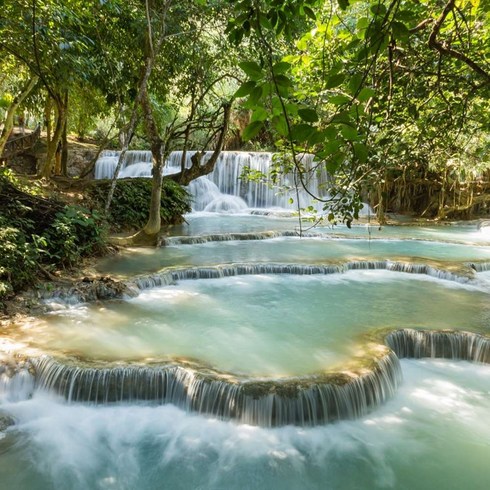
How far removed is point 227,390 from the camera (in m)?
4.18

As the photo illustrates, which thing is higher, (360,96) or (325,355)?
(360,96)

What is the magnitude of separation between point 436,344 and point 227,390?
2.82m

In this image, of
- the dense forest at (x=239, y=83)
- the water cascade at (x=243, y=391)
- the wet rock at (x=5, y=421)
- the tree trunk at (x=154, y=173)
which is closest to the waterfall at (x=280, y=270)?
the water cascade at (x=243, y=391)

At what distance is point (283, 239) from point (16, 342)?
8090mm

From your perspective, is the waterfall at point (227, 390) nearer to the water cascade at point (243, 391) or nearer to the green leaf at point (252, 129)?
the water cascade at point (243, 391)

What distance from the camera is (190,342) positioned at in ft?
17.5

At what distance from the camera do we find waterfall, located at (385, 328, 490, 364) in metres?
5.46

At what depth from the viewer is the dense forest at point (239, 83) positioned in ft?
5.46

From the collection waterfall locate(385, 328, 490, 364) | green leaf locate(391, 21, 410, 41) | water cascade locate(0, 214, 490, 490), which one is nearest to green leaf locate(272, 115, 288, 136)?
green leaf locate(391, 21, 410, 41)

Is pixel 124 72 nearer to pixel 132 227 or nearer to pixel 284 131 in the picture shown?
pixel 132 227

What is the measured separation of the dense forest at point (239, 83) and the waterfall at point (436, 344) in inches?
84.4

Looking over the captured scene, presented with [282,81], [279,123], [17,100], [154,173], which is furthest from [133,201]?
[282,81]

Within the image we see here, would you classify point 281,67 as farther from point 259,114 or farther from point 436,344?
point 436,344

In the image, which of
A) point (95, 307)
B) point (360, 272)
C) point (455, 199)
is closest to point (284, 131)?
point (95, 307)
